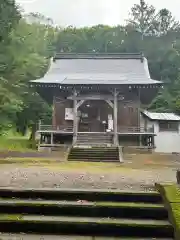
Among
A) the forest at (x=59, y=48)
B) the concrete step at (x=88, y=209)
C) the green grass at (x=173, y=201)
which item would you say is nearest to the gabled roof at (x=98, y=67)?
the forest at (x=59, y=48)

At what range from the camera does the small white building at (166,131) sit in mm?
26125

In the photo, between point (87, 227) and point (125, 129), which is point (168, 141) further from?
point (87, 227)

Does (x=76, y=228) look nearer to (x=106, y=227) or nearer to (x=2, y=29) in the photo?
(x=106, y=227)

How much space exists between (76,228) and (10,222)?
86 centimetres

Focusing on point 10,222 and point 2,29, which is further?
point 2,29

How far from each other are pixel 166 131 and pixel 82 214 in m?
22.9

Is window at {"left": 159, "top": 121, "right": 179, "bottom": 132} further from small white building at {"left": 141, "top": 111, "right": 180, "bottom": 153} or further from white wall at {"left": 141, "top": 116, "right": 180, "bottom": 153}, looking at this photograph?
white wall at {"left": 141, "top": 116, "right": 180, "bottom": 153}

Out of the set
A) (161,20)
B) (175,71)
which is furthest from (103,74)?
(161,20)

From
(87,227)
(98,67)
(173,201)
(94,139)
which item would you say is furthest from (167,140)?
(87,227)

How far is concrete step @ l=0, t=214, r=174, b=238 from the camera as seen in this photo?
4.11 meters

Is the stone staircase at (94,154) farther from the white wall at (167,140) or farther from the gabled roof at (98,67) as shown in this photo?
the gabled roof at (98,67)

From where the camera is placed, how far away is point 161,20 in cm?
5006

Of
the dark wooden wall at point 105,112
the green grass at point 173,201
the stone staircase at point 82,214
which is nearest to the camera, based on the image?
the green grass at point 173,201

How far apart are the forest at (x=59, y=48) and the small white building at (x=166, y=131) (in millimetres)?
4791
